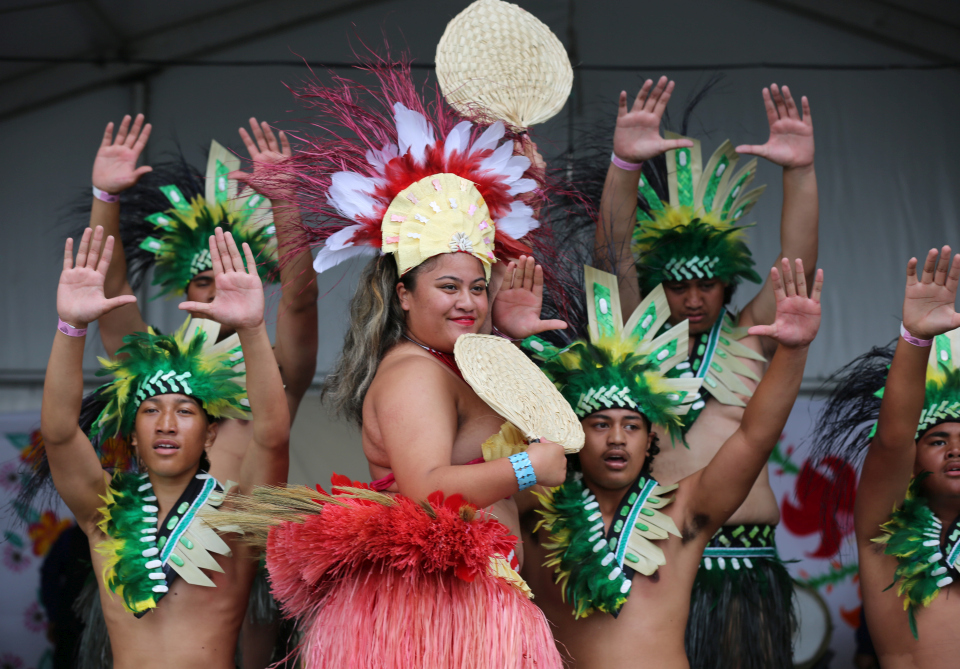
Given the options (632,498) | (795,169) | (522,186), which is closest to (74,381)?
(522,186)

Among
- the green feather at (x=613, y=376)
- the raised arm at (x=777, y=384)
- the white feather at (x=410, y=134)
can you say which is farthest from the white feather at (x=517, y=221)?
the raised arm at (x=777, y=384)

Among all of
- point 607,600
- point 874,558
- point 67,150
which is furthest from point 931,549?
point 67,150

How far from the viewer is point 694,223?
10.3ft

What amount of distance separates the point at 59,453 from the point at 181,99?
2.23 metres

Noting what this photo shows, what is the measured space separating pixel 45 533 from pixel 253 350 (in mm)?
2158

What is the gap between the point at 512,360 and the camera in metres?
2.13

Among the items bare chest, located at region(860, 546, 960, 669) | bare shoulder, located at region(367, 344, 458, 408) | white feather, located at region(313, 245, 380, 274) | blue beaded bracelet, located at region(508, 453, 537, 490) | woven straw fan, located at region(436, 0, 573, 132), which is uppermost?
woven straw fan, located at region(436, 0, 573, 132)

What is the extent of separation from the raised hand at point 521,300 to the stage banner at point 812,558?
70.6 inches

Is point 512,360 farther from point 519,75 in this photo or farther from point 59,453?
point 59,453

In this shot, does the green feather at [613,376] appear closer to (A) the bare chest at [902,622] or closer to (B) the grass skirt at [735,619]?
(B) the grass skirt at [735,619]

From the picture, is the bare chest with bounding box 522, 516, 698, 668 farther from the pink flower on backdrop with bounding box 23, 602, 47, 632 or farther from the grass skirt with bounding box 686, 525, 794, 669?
the pink flower on backdrop with bounding box 23, 602, 47, 632

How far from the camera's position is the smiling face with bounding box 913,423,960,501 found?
2.79 meters

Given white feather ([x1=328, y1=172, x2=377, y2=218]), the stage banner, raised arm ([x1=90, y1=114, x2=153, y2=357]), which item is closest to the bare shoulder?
white feather ([x1=328, y1=172, x2=377, y2=218])

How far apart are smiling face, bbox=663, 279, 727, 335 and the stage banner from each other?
0.98 metres
